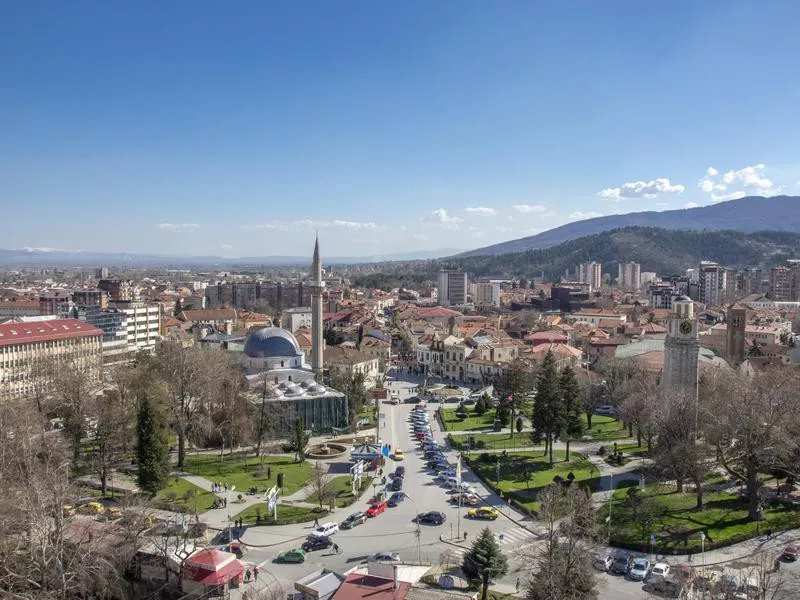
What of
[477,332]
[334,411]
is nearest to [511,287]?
[477,332]

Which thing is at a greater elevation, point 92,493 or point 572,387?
point 572,387

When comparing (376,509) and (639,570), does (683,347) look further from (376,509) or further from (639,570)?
(376,509)

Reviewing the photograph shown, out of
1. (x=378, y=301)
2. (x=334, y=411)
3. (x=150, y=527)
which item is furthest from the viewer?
(x=378, y=301)

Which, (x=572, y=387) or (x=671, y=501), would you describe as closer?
(x=671, y=501)

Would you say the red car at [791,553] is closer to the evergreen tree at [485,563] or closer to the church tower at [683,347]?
the evergreen tree at [485,563]

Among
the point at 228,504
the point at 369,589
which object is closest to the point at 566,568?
the point at 369,589

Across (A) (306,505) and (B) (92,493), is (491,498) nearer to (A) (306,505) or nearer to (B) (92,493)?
(A) (306,505)

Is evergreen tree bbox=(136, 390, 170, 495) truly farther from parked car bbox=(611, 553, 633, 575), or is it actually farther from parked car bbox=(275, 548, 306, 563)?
parked car bbox=(611, 553, 633, 575)
